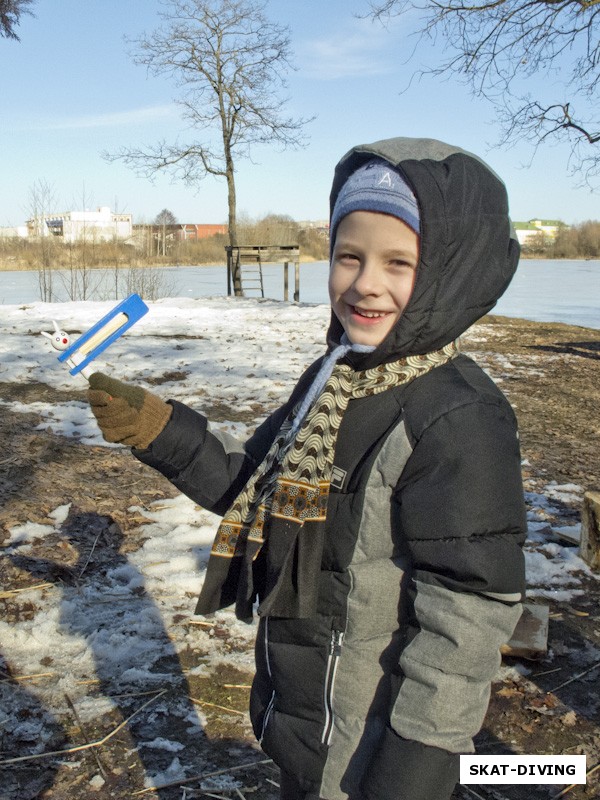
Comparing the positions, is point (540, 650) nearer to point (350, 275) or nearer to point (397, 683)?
point (397, 683)

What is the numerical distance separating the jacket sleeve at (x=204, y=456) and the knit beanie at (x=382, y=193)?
21.5 inches

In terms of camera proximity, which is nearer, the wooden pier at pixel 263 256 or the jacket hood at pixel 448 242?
the jacket hood at pixel 448 242

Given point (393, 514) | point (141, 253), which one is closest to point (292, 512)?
point (393, 514)

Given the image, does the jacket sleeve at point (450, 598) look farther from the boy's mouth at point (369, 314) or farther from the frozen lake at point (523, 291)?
the frozen lake at point (523, 291)

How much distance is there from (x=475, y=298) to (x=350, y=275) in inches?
10.3

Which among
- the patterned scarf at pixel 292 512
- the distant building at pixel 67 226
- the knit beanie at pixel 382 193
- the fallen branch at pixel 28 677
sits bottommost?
the fallen branch at pixel 28 677

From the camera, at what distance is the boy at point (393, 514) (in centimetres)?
128

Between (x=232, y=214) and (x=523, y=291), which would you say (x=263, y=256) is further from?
(x=523, y=291)

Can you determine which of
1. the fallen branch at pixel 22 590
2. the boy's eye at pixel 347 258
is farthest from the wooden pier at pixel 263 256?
the boy's eye at pixel 347 258

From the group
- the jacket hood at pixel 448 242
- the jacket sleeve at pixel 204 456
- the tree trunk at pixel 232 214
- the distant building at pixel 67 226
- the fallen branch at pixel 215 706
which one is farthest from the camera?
the tree trunk at pixel 232 214

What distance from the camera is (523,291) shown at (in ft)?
83.9

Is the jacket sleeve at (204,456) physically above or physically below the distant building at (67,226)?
below

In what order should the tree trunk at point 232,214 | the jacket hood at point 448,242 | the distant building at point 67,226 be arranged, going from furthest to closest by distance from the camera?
the tree trunk at point 232,214, the distant building at point 67,226, the jacket hood at point 448,242

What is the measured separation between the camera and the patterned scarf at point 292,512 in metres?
1.42
